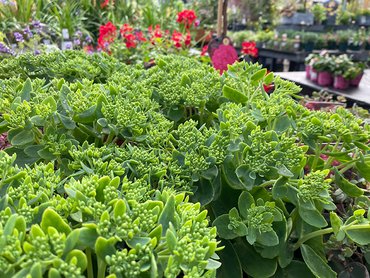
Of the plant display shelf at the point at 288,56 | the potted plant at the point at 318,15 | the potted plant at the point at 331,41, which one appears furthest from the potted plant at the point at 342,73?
the potted plant at the point at 318,15

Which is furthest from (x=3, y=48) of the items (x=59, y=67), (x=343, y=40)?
(x=343, y=40)

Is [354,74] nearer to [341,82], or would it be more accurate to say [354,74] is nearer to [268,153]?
[341,82]

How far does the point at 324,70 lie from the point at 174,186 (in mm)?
4125

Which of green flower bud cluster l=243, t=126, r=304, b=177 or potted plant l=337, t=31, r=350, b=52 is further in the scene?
potted plant l=337, t=31, r=350, b=52

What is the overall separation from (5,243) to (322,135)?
824 millimetres

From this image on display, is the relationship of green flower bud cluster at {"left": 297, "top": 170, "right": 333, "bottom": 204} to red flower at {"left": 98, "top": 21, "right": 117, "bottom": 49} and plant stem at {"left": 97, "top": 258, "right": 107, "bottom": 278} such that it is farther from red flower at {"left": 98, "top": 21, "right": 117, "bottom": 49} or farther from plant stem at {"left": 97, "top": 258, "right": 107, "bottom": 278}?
red flower at {"left": 98, "top": 21, "right": 117, "bottom": 49}

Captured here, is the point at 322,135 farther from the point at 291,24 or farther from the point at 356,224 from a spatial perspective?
the point at 291,24

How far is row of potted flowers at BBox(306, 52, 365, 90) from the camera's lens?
4559 millimetres

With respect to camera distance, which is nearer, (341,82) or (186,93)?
(186,93)

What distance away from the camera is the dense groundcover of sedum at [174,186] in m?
0.64

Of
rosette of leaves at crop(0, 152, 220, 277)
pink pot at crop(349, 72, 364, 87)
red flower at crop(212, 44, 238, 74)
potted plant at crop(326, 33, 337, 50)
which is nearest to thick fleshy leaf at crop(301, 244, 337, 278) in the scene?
rosette of leaves at crop(0, 152, 220, 277)

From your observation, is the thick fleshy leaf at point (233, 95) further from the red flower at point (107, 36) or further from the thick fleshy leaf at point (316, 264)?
the red flower at point (107, 36)

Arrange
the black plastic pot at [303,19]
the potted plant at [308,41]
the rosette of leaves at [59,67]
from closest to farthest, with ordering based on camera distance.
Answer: the rosette of leaves at [59,67] → the potted plant at [308,41] → the black plastic pot at [303,19]

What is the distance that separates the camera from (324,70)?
4.71 metres
